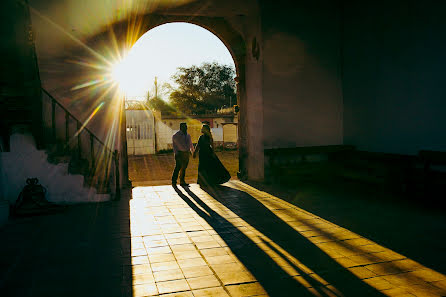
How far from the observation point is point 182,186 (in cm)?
852

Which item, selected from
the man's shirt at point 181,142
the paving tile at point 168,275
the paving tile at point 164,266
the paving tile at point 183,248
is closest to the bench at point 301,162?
the man's shirt at point 181,142

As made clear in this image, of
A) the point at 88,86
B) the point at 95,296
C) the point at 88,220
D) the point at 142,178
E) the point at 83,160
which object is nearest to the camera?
the point at 95,296

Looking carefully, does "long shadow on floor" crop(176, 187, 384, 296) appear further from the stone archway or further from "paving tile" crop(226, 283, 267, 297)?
the stone archway

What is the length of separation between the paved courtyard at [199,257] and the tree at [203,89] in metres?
37.7

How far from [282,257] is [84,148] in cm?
520

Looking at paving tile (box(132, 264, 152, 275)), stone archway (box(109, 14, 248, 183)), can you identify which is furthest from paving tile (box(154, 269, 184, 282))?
stone archway (box(109, 14, 248, 183))

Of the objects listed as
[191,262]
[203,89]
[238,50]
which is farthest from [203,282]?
[203,89]

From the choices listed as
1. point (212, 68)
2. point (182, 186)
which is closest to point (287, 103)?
point (182, 186)

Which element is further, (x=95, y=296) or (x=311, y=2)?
(x=311, y=2)

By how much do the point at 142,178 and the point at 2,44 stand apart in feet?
19.3

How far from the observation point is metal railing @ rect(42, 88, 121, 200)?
685 centimetres

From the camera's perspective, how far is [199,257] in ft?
12.8

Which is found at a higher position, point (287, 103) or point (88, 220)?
point (287, 103)

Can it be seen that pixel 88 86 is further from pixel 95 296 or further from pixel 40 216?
pixel 95 296
